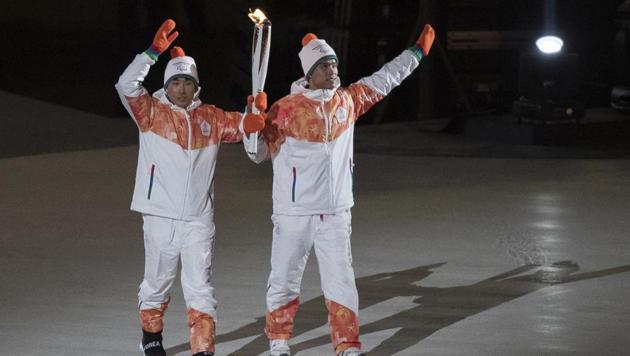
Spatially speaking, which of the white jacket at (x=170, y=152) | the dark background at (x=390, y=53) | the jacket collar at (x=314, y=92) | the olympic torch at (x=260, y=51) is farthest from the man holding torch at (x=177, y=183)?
the dark background at (x=390, y=53)

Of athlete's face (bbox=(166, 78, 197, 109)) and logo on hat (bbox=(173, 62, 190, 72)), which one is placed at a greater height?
logo on hat (bbox=(173, 62, 190, 72))

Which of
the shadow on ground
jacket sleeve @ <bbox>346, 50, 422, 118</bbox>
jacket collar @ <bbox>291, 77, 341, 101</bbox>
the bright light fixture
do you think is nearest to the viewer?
jacket collar @ <bbox>291, 77, 341, 101</bbox>

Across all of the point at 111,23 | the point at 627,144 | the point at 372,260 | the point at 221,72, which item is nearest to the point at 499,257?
the point at 372,260

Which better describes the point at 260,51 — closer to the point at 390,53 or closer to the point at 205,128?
the point at 205,128

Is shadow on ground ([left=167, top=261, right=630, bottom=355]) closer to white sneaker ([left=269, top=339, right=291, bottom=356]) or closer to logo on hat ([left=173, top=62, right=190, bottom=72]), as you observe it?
white sneaker ([left=269, top=339, right=291, bottom=356])

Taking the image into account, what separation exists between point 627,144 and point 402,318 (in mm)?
9106

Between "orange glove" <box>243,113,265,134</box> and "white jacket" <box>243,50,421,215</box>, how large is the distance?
0.11 metres

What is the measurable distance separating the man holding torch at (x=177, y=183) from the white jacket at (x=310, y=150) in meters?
0.21

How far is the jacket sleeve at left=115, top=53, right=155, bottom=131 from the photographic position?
7234mm

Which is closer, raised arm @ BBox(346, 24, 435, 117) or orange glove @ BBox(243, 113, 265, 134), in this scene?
orange glove @ BBox(243, 113, 265, 134)

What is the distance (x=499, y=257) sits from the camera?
34.0ft

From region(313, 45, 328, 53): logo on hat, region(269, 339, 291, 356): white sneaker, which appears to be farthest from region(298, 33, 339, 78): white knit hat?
region(269, 339, 291, 356): white sneaker

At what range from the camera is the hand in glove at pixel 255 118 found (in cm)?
718

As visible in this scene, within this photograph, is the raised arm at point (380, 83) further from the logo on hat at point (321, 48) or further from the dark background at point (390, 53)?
the dark background at point (390, 53)
